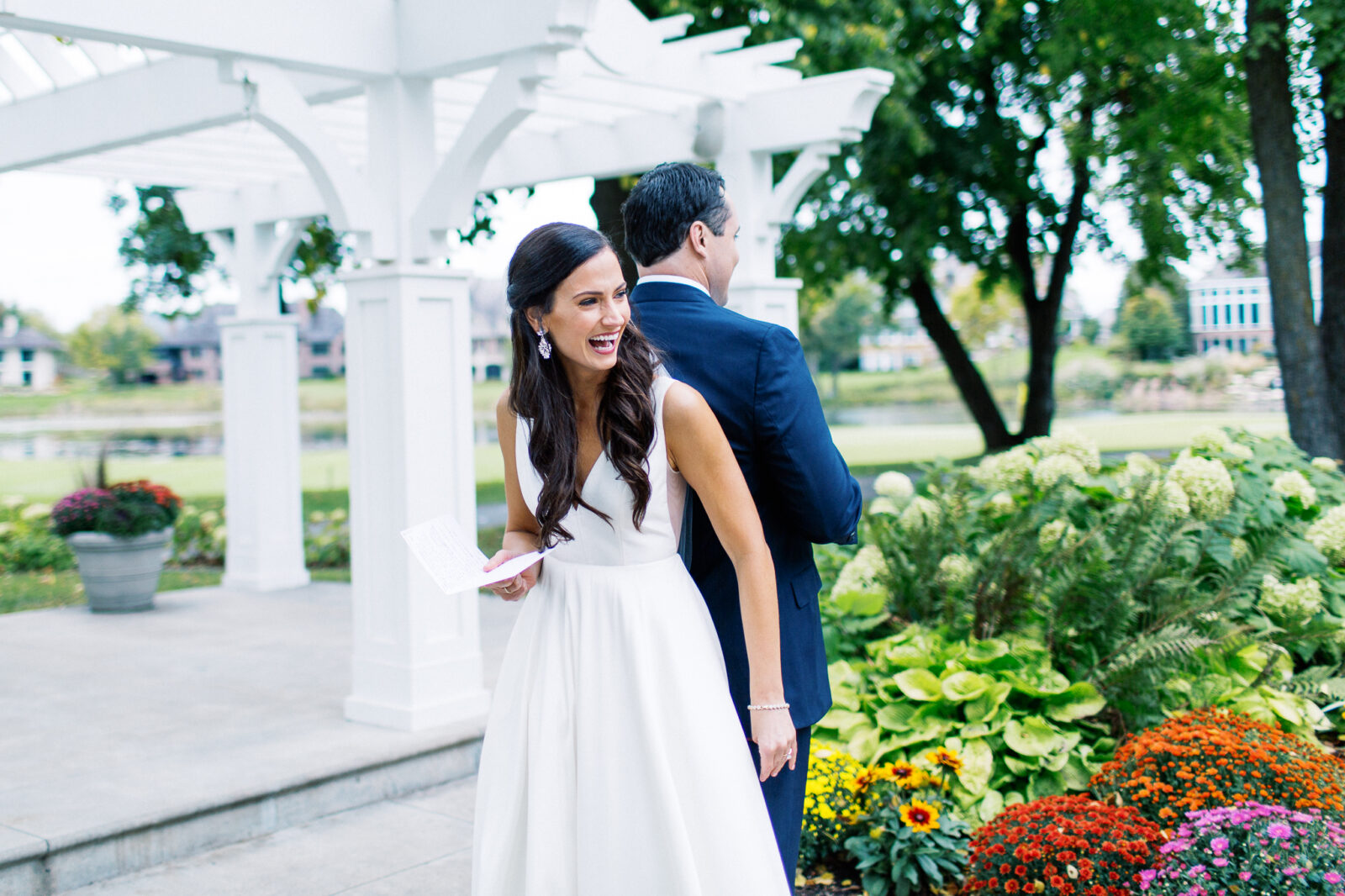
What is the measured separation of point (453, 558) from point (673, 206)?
0.72 m

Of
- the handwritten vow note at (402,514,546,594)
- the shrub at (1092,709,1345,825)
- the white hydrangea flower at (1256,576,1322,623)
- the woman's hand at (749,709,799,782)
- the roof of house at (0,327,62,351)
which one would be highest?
the roof of house at (0,327,62,351)

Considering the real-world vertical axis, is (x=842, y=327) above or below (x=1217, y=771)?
above

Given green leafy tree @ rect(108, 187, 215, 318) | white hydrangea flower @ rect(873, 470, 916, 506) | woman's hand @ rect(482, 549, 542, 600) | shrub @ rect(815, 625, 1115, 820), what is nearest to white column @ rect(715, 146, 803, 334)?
white hydrangea flower @ rect(873, 470, 916, 506)

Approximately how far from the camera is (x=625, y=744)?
1.90 meters

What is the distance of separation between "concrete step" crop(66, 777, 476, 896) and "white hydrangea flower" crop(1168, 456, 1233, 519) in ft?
9.69

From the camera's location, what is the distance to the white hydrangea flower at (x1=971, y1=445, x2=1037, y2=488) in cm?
461

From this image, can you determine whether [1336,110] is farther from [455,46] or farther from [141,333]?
[141,333]

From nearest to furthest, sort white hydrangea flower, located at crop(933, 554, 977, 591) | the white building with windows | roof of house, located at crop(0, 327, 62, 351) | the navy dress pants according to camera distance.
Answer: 1. the navy dress pants
2. white hydrangea flower, located at crop(933, 554, 977, 591)
3. the white building with windows
4. roof of house, located at crop(0, 327, 62, 351)

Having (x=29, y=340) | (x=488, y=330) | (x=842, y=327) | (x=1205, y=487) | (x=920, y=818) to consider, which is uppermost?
(x=842, y=327)

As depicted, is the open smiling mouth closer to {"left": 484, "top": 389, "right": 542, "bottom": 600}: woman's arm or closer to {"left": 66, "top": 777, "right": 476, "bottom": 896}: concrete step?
{"left": 484, "top": 389, "right": 542, "bottom": 600}: woman's arm

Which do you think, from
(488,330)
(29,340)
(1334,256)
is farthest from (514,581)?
(29,340)

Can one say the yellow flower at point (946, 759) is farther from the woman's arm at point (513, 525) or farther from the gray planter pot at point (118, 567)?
the gray planter pot at point (118, 567)

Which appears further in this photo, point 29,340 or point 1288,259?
point 29,340

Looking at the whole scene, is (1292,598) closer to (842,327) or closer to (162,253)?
(162,253)
